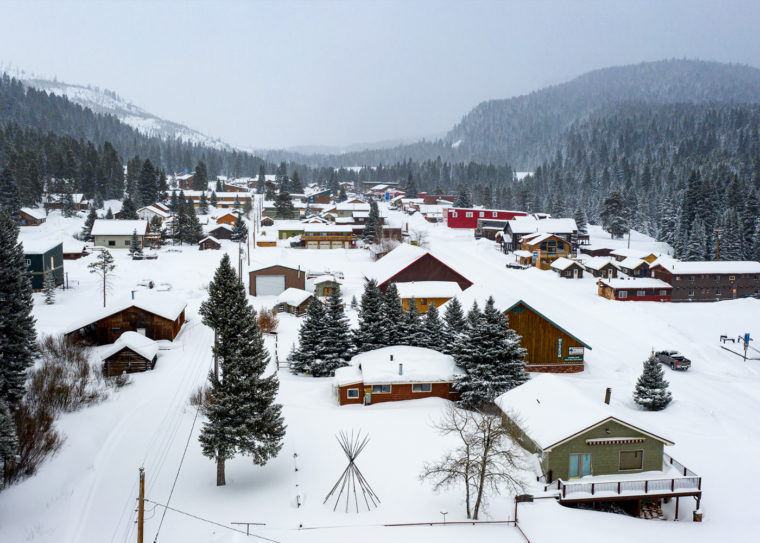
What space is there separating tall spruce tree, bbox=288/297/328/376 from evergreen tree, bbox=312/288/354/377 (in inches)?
5.2

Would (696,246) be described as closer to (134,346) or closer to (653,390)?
(653,390)

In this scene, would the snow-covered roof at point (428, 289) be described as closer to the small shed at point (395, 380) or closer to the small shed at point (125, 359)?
the small shed at point (395, 380)

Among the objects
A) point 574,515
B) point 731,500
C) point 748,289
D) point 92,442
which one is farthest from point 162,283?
point 748,289

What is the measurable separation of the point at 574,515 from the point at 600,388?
1564 centimetres

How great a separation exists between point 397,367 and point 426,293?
1948cm

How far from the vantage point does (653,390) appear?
3052 cm

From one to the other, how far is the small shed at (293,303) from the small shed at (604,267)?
124 ft

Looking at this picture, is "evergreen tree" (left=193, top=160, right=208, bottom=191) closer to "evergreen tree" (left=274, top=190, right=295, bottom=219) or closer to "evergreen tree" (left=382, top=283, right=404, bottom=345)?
"evergreen tree" (left=274, top=190, right=295, bottom=219)

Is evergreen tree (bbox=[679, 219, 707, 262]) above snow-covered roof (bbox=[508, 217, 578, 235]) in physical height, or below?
below

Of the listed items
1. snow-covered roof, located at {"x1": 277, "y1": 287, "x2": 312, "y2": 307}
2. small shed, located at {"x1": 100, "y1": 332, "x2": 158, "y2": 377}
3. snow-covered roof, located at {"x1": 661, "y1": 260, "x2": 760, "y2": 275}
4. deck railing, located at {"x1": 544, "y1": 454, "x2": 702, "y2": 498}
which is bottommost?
deck railing, located at {"x1": 544, "y1": 454, "x2": 702, "y2": 498}

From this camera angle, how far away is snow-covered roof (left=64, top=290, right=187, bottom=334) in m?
36.8

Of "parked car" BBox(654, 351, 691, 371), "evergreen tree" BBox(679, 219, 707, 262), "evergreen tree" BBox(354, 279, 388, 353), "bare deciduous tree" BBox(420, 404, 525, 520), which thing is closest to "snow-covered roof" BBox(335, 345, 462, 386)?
"evergreen tree" BBox(354, 279, 388, 353)

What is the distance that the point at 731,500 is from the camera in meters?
21.9

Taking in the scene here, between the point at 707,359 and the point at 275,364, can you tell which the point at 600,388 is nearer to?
the point at 707,359
